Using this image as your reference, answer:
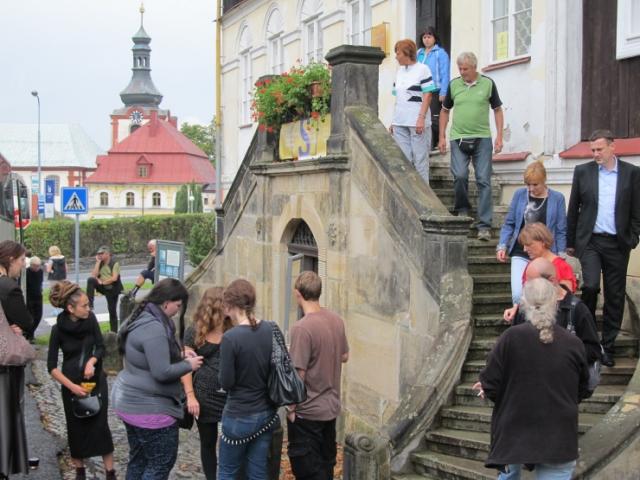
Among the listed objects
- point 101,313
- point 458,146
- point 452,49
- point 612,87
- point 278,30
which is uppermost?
point 278,30

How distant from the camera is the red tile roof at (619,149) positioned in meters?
8.89

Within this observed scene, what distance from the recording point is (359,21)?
15.9 m

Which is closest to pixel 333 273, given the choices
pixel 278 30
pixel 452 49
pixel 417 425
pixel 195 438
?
pixel 195 438

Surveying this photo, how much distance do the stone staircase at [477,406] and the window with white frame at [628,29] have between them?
2.61m

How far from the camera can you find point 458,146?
966 centimetres

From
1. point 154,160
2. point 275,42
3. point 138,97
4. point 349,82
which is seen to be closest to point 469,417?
point 349,82

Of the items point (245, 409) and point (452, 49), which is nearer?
point (245, 409)

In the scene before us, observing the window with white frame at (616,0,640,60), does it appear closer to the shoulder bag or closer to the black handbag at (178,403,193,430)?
the black handbag at (178,403,193,430)

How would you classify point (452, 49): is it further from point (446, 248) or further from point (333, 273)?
point (446, 248)

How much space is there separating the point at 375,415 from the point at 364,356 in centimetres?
65

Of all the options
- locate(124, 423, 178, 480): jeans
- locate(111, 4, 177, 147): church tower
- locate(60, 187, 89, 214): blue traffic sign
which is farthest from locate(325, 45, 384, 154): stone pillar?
locate(111, 4, 177, 147): church tower

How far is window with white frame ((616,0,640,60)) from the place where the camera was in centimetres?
920

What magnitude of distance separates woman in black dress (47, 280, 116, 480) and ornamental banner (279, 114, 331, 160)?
430cm

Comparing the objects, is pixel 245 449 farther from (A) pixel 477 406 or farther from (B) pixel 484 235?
(B) pixel 484 235
